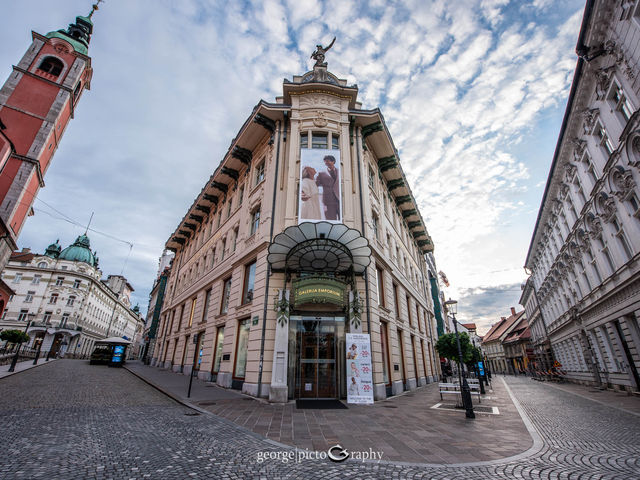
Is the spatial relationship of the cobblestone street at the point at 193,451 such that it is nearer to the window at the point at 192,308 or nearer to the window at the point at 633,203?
the window at the point at 633,203

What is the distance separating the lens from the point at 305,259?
41.1 ft

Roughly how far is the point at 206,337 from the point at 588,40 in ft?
89.4

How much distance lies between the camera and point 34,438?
17.2 feet

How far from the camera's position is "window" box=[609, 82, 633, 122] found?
1392cm

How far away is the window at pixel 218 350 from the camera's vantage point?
53.7ft


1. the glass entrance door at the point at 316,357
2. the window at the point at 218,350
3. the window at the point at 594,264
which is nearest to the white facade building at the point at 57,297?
the window at the point at 218,350

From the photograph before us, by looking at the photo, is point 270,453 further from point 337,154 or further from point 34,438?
point 337,154

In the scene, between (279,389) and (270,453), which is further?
(279,389)

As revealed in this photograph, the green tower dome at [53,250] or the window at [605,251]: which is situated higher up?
the green tower dome at [53,250]

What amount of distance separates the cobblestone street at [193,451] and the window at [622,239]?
38.3 ft

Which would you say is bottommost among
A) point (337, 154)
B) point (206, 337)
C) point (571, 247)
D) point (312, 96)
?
point (206, 337)

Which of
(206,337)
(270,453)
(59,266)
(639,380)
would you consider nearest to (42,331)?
(59,266)

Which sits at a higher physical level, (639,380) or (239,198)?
(239,198)

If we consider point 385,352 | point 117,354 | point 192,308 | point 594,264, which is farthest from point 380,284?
point 117,354
